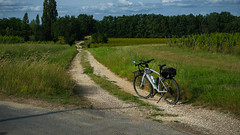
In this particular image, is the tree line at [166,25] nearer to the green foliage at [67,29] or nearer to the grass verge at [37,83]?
the green foliage at [67,29]

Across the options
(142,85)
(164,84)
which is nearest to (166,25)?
(142,85)

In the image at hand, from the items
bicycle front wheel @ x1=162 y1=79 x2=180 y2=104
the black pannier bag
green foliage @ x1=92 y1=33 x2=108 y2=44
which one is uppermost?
the black pannier bag

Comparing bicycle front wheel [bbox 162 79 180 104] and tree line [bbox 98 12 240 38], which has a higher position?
tree line [bbox 98 12 240 38]

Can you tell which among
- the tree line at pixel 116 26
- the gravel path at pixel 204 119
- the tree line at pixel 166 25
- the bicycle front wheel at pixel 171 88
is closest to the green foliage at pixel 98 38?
the tree line at pixel 116 26

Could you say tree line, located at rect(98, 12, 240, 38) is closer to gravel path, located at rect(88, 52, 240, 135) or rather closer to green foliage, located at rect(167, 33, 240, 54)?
green foliage, located at rect(167, 33, 240, 54)

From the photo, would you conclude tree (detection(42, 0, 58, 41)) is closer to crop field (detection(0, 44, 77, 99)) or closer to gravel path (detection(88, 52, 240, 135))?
crop field (detection(0, 44, 77, 99))

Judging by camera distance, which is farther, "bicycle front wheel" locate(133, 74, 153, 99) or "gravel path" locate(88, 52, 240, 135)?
"bicycle front wheel" locate(133, 74, 153, 99)

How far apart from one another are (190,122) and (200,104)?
2146 mm

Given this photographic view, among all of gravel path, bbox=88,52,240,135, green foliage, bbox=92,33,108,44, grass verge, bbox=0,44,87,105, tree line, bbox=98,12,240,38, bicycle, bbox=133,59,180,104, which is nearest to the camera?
gravel path, bbox=88,52,240,135

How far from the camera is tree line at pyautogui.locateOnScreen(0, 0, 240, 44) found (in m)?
91.2

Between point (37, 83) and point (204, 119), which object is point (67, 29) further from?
point (204, 119)

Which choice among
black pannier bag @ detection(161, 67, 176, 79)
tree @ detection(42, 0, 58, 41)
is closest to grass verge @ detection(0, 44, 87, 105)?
black pannier bag @ detection(161, 67, 176, 79)

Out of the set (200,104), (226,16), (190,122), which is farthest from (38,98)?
(226,16)

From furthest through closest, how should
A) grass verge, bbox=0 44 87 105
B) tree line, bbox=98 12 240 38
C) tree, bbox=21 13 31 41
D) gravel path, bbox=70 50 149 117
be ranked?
1. tree line, bbox=98 12 240 38
2. tree, bbox=21 13 31 41
3. grass verge, bbox=0 44 87 105
4. gravel path, bbox=70 50 149 117
